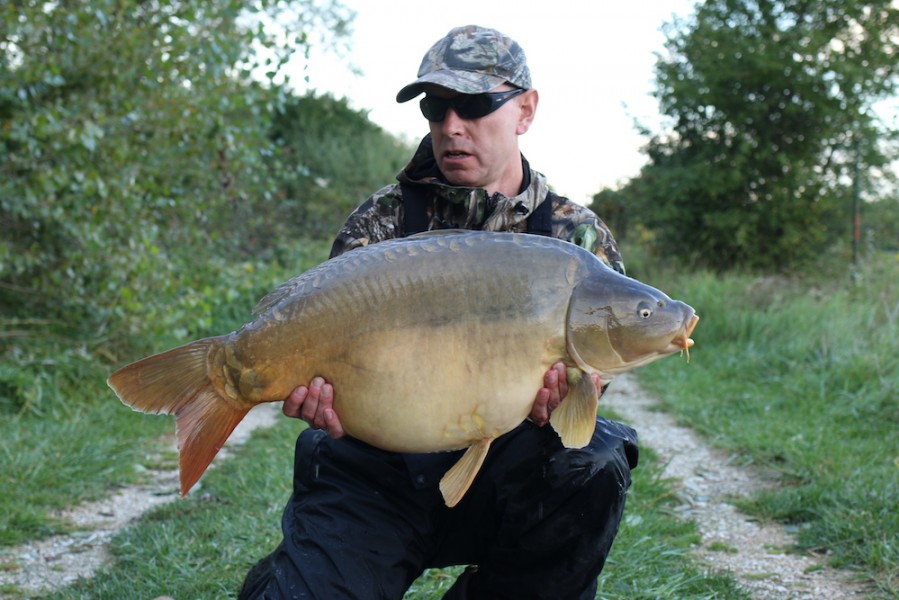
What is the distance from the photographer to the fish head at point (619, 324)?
179cm

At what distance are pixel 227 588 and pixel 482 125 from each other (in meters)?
1.45

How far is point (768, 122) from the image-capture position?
10367mm

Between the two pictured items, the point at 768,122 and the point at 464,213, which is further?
the point at 768,122

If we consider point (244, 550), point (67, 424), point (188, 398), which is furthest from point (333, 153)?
point (188, 398)

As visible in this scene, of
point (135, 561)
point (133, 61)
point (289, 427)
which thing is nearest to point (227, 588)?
point (135, 561)

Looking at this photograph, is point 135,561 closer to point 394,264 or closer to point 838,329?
point 394,264

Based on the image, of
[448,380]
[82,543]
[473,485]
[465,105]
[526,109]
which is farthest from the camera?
[82,543]

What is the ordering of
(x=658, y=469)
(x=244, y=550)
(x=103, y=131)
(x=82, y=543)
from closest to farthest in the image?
(x=244, y=550) < (x=82, y=543) < (x=658, y=469) < (x=103, y=131)

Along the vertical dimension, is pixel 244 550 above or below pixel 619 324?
below

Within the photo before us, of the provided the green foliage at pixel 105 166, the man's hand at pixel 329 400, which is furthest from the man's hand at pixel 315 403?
the green foliage at pixel 105 166

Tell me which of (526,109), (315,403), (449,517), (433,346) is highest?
(526,109)

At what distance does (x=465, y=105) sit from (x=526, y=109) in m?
0.25

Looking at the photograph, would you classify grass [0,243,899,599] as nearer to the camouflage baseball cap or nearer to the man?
the man

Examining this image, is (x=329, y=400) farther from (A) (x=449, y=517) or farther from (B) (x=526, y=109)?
(B) (x=526, y=109)
